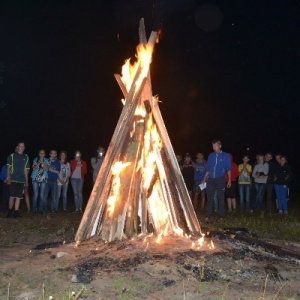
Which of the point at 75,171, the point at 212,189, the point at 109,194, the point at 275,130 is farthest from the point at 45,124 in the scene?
the point at 109,194

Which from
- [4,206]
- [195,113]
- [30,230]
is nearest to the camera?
[30,230]

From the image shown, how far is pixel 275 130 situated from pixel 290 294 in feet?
129

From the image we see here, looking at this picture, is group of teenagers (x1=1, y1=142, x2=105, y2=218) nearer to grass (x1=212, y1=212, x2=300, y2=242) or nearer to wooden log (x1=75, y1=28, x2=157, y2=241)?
grass (x1=212, y1=212, x2=300, y2=242)

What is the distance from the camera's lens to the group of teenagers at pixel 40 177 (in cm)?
1062

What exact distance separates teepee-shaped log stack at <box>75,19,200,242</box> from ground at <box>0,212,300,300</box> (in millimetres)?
375

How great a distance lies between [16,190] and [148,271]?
6.39 meters

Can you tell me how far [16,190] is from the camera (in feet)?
34.7

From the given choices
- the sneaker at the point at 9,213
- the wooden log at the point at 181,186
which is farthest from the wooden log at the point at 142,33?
the sneaker at the point at 9,213

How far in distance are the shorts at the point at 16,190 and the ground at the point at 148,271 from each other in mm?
4307

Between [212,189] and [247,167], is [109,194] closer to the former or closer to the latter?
[212,189]

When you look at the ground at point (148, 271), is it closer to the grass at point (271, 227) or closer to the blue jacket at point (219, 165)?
the grass at point (271, 227)

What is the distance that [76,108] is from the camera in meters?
37.6

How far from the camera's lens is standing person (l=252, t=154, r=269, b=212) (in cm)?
1337

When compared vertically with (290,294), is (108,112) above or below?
above
